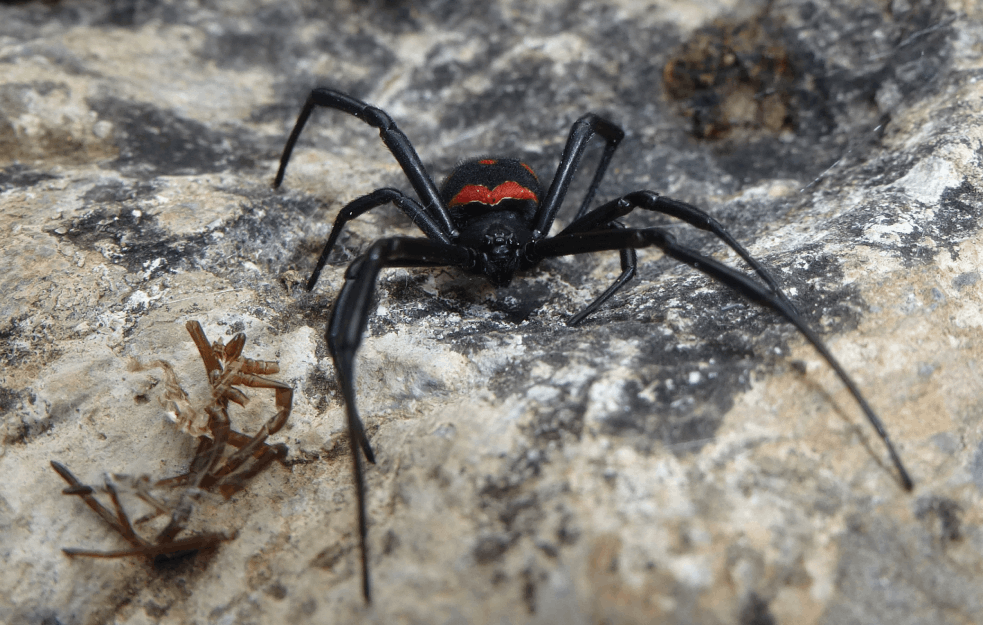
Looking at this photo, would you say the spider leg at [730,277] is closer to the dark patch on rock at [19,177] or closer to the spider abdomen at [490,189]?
the spider abdomen at [490,189]

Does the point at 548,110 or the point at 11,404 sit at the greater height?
the point at 548,110

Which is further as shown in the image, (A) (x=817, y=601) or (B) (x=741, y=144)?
(B) (x=741, y=144)

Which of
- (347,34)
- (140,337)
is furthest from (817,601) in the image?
(347,34)

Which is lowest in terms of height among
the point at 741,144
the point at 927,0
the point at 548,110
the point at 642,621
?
the point at 642,621

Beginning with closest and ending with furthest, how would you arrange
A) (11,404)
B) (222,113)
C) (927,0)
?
(11,404), (927,0), (222,113)

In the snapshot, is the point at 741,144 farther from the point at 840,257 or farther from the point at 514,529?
the point at 514,529

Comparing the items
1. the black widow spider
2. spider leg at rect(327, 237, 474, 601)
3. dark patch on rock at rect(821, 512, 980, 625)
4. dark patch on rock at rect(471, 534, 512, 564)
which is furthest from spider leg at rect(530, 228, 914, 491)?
dark patch on rock at rect(471, 534, 512, 564)

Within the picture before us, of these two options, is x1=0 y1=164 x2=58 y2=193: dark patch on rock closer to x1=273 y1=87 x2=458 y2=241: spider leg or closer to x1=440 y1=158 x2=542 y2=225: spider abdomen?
x1=273 y1=87 x2=458 y2=241: spider leg

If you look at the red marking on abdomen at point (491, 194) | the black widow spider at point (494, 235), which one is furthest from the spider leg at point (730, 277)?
the red marking on abdomen at point (491, 194)
